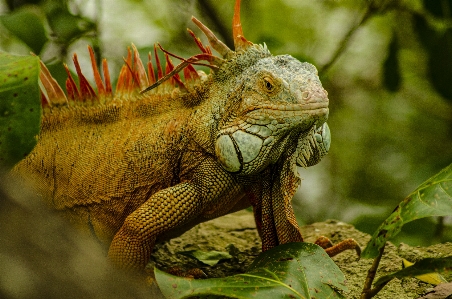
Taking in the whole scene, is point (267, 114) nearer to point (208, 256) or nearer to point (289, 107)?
point (289, 107)

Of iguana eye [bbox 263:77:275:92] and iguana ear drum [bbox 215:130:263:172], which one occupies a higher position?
iguana eye [bbox 263:77:275:92]

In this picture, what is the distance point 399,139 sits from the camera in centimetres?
530

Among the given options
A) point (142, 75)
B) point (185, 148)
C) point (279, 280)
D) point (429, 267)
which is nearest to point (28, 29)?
point (142, 75)

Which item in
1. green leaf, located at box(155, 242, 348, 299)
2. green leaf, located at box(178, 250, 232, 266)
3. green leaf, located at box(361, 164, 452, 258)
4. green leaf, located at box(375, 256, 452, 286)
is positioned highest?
green leaf, located at box(361, 164, 452, 258)

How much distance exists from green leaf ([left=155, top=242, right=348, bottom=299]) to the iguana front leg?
15.0 inches

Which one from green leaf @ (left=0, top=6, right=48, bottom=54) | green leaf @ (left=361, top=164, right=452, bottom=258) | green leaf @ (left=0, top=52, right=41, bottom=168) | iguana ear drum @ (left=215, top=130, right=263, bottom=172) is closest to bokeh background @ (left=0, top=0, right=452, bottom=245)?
green leaf @ (left=0, top=6, right=48, bottom=54)

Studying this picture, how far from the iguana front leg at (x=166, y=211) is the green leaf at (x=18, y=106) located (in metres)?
0.62

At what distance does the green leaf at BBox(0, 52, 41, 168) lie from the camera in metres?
1.64

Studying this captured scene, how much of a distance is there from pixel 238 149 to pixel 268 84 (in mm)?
289

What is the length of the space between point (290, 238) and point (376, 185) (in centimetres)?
310

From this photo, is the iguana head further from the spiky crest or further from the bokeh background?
the bokeh background

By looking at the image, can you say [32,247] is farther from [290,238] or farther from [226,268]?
[226,268]

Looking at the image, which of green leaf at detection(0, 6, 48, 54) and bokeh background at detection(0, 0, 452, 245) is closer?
green leaf at detection(0, 6, 48, 54)

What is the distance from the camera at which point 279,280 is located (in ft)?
5.58
